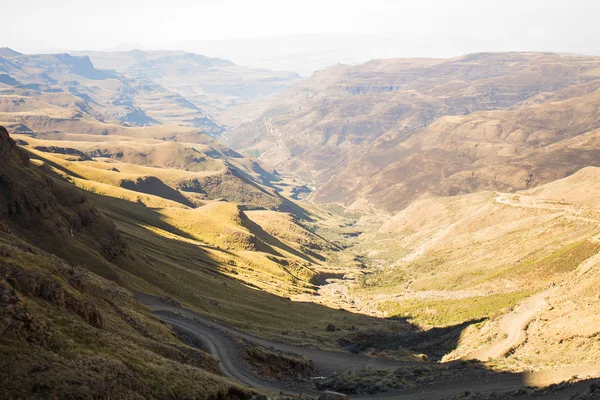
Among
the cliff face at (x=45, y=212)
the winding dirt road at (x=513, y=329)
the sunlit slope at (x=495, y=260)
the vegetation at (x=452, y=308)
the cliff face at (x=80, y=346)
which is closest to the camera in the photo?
the cliff face at (x=80, y=346)

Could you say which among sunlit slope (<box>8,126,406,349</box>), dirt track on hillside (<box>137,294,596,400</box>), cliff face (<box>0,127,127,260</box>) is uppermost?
cliff face (<box>0,127,127,260</box>)

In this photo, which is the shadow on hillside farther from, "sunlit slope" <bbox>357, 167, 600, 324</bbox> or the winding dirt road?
"sunlit slope" <bbox>357, 167, 600, 324</bbox>

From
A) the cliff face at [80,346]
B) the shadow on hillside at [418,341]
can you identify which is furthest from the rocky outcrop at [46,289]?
the shadow on hillside at [418,341]

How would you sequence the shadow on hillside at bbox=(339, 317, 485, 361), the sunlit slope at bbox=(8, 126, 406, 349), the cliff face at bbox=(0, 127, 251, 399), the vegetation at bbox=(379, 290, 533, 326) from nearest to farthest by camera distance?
the cliff face at bbox=(0, 127, 251, 399)
the shadow on hillside at bbox=(339, 317, 485, 361)
the sunlit slope at bbox=(8, 126, 406, 349)
the vegetation at bbox=(379, 290, 533, 326)

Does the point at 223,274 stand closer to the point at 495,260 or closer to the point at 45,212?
the point at 45,212

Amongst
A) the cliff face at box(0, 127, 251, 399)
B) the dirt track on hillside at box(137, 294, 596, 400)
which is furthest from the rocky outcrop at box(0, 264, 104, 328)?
the dirt track on hillside at box(137, 294, 596, 400)

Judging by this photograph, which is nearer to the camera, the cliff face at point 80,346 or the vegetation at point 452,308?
the cliff face at point 80,346

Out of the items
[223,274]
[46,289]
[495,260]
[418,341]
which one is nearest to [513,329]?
[418,341]

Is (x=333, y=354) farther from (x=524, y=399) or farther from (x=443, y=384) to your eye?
(x=524, y=399)

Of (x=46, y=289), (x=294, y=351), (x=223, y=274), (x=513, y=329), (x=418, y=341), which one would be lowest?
(x=223, y=274)

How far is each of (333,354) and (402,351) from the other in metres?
10.9

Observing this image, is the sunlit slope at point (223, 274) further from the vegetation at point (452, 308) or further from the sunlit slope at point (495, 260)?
the sunlit slope at point (495, 260)

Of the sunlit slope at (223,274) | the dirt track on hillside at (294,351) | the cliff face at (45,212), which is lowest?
the sunlit slope at (223,274)

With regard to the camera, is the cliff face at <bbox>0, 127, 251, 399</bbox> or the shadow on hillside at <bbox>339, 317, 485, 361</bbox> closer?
the cliff face at <bbox>0, 127, 251, 399</bbox>
